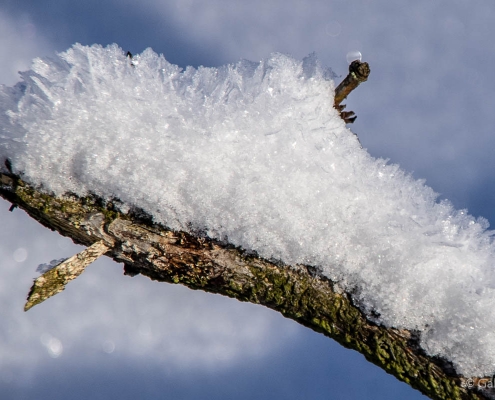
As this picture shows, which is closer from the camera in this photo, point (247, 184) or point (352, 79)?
point (247, 184)

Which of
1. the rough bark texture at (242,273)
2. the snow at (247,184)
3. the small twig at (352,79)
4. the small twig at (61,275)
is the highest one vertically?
the small twig at (352,79)

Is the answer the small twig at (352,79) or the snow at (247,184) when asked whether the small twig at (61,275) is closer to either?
the snow at (247,184)

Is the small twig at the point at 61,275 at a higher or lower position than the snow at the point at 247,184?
lower

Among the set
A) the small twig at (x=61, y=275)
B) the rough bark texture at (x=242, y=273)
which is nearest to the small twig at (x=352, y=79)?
the rough bark texture at (x=242, y=273)

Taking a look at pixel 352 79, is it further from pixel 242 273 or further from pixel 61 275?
pixel 61 275

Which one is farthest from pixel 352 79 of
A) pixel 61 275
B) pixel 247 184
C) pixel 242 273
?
pixel 61 275

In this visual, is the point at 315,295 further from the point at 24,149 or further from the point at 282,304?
the point at 24,149

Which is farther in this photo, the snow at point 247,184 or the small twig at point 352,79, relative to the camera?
the small twig at point 352,79
